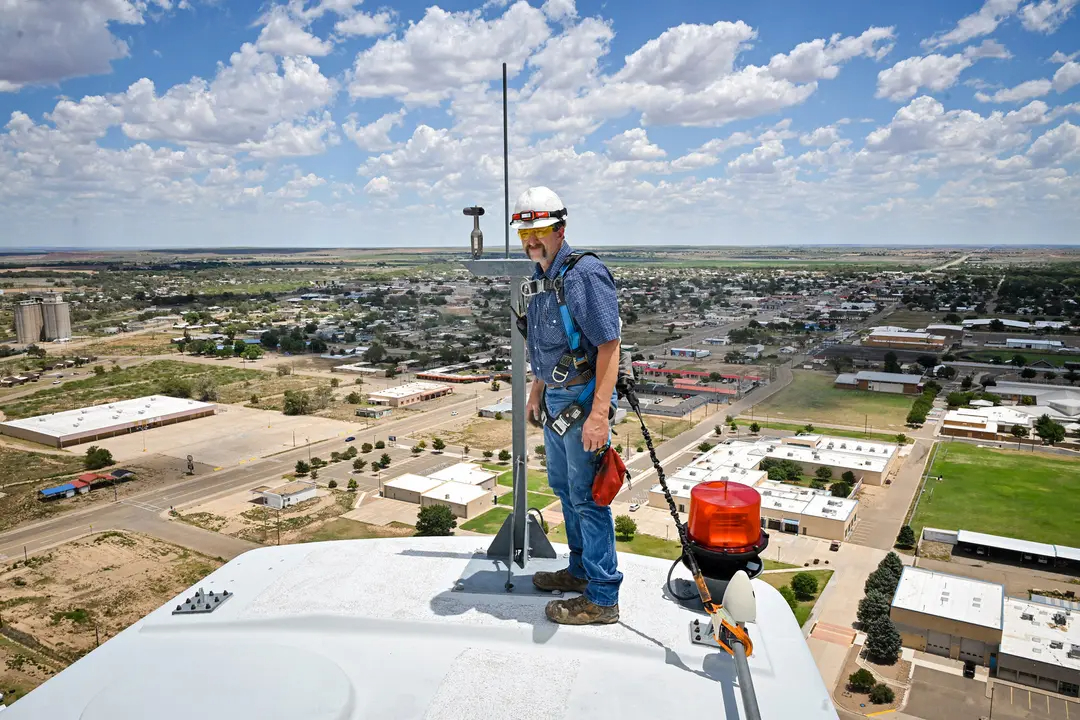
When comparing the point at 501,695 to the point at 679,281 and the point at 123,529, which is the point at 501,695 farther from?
the point at 679,281

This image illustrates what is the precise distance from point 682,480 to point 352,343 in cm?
3141

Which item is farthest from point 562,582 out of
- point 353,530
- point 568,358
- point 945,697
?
point 353,530

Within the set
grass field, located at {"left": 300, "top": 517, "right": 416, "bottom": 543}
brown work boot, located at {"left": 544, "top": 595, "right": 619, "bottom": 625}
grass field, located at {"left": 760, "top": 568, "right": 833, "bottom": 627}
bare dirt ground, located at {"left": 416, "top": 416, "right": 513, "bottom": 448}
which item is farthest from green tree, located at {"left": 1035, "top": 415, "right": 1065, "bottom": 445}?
brown work boot, located at {"left": 544, "top": 595, "right": 619, "bottom": 625}

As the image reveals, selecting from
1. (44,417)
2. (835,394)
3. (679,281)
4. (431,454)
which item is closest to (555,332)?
(431,454)

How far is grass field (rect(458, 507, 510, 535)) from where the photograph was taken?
1584cm

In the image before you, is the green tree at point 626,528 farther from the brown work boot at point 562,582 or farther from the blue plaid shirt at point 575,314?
the blue plaid shirt at point 575,314

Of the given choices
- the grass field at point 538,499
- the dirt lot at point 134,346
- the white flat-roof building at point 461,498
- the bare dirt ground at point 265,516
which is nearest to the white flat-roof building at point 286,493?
the bare dirt ground at point 265,516

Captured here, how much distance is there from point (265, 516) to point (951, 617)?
14.7 meters

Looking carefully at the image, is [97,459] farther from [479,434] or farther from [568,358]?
[568,358]

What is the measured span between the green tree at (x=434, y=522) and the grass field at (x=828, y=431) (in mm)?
14310

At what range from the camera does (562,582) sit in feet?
7.59

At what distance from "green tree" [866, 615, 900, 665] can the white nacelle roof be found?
10764mm

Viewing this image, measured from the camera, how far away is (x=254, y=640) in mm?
2068

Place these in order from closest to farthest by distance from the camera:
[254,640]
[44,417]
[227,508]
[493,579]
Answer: [254,640] → [493,579] → [227,508] → [44,417]
